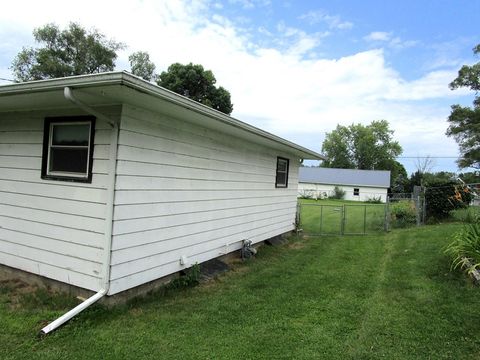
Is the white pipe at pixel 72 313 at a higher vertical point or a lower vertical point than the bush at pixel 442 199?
lower

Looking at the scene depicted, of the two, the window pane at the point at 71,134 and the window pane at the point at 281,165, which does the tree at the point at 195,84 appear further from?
the window pane at the point at 71,134

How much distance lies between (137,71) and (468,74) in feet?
90.7

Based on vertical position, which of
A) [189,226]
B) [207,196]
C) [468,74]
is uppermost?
[468,74]

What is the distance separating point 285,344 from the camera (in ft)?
12.3

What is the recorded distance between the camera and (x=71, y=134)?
16.1 feet

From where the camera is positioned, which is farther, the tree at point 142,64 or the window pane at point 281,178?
the tree at point 142,64

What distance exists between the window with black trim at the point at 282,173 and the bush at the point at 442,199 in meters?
6.52

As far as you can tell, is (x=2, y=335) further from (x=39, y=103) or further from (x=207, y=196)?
(x=207, y=196)

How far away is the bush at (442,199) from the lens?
1347 centimetres

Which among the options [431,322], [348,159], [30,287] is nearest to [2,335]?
[30,287]

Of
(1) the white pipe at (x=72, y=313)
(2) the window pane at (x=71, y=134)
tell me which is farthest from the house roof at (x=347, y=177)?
(1) the white pipe at (x=72, y=313)

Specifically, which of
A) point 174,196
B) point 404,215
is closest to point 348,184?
point 404,215

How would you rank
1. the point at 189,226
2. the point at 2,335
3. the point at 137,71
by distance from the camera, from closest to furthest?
the point at 2,335, the point at 189,226, the point at 137,71

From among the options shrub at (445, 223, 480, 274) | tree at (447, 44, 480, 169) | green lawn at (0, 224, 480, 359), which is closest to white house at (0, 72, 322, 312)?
green lawn at (0, 224, 480, 359)
